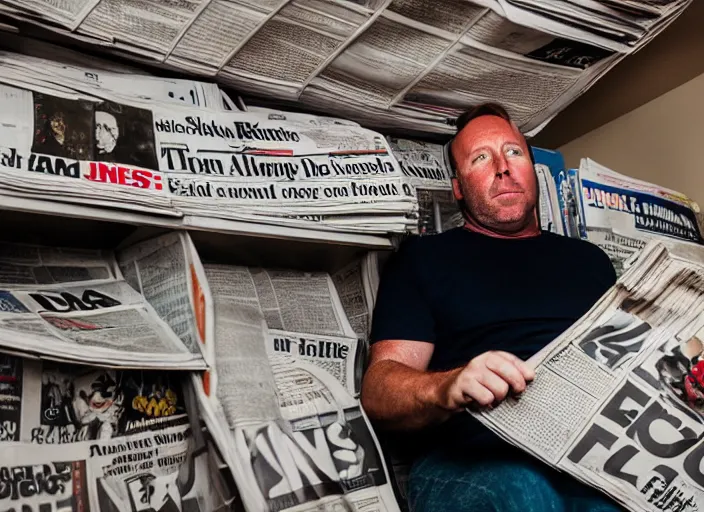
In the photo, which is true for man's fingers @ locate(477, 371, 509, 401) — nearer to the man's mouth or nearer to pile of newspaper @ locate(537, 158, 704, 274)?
the man's mouth

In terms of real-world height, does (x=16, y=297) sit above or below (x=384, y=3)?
below

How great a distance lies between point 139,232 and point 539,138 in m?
1.30

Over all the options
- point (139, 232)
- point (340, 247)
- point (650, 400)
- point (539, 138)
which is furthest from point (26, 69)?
point (539, 138)

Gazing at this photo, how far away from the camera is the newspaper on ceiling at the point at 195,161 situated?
2.55ft

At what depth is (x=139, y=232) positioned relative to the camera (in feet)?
2.91

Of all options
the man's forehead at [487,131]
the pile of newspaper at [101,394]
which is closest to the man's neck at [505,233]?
the man's forehead at [487,131]

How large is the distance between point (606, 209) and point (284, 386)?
800mm

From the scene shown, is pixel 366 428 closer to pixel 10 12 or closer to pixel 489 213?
pixel 489 213

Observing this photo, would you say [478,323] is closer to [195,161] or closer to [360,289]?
[360,289]

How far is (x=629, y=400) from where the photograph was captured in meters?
0.71

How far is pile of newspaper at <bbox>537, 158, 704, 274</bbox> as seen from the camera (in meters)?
1.33

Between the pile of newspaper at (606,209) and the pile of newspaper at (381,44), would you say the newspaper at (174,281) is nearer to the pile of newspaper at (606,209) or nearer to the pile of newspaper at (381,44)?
the pile of newspaper at (381,44)

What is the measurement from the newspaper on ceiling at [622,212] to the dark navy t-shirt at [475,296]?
26 cm

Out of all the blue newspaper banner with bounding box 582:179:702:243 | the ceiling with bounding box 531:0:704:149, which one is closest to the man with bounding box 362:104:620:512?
the blue newspaper banner with bounding box 582:179:702:243
